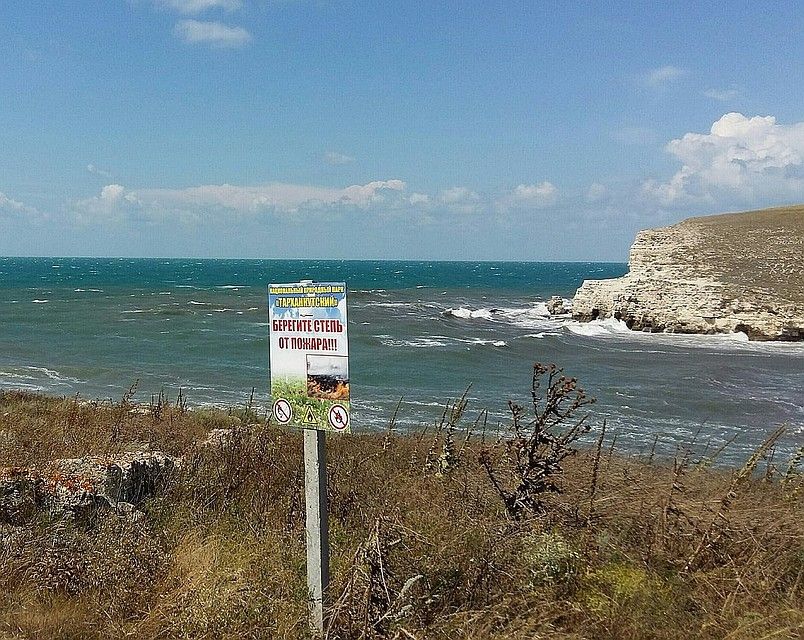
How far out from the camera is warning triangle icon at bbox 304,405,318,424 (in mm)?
3732

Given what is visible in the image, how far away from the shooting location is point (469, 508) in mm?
5609

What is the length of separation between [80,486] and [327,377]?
9.89ft

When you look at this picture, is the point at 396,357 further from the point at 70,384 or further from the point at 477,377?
the point at 70,384

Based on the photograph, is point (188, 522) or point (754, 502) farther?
point (754, 502)

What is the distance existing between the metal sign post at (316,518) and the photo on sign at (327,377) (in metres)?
0.25

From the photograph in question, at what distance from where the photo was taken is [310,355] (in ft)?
12.3

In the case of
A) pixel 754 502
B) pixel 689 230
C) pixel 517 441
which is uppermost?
pixel 689 230

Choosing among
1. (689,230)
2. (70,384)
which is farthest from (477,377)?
(689,230)

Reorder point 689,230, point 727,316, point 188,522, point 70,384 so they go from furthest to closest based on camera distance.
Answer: point 689,230, point 727,316, point 70,384, point 188,522

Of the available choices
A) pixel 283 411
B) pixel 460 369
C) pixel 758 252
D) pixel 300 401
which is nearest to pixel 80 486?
pixel 283 411

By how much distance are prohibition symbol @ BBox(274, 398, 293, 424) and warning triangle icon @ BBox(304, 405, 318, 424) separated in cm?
12

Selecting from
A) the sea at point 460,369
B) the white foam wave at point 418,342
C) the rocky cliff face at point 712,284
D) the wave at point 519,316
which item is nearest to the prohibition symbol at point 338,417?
the sea at point 460,369

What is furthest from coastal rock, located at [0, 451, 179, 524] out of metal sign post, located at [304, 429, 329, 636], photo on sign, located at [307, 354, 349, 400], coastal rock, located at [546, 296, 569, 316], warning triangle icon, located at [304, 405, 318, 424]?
coastal rock, located at [546, 296, 569, 316]

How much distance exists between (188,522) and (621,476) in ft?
13.3
